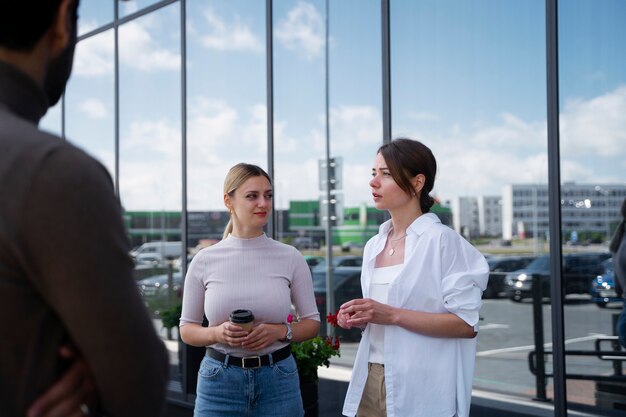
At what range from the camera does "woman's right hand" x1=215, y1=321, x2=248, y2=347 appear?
2488 mm

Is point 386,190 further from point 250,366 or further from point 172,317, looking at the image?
point 172,317

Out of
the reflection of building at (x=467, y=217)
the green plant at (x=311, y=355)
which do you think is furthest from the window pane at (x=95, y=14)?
the green plant at (x=311, y=355)

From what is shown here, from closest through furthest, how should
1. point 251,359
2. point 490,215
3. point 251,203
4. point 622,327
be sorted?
point 251,359
point 251,203
point 622,327
point 490,215

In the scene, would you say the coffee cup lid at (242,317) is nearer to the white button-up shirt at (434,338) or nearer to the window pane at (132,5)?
the white button-up shirt at (434,338)

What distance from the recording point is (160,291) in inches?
257

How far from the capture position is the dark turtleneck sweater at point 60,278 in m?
0.79

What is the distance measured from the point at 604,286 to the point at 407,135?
1577mm

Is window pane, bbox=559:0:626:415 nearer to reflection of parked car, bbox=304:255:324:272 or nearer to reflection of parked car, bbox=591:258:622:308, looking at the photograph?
reflection of parked car, bbox=591:258:622:308

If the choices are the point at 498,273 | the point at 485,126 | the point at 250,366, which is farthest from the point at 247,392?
the point at 485,126

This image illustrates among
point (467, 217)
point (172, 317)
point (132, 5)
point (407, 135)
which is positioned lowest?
point (172, 317)

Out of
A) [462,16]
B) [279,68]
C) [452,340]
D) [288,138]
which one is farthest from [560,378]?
[279,68]

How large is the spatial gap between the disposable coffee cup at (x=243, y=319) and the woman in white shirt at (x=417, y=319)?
344mm

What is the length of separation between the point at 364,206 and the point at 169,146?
7.54 feet

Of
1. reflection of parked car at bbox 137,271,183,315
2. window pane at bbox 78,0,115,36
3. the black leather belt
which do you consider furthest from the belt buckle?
window pane at bbox 78,0,115,36
